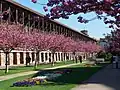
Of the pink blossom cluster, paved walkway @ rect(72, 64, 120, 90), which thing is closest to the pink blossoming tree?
paved walkway @ rect(72, 64, 120, 90)

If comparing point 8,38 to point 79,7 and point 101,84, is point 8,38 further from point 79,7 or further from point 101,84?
point 79,7

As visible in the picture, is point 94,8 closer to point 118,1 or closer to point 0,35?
point 118,1

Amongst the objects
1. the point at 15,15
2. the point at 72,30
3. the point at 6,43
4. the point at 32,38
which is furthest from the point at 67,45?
the point at 72,30

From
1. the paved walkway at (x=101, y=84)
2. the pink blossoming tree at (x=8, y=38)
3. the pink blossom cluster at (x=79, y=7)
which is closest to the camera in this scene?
the pink blossom cluster at (x=79, y=7)

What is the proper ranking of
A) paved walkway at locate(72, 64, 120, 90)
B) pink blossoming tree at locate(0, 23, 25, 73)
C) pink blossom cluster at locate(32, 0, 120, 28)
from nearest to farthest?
pink blossom cluster at locate(32, 0, 120, 28) → paved walkway at locate(72, 64, 120, 90) → pink blossoming tree at locate(0, 23, 25, 73)

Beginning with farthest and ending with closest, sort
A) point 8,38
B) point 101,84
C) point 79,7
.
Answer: point 8,38, point 101,84, point 79,7

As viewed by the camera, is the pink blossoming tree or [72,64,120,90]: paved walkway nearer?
[72,64,120,90]: paved walkway

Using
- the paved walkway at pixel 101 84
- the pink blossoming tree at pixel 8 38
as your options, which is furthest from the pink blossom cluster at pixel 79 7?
the pink blossoming tree at pixel 8 38

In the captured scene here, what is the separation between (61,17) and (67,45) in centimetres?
6847

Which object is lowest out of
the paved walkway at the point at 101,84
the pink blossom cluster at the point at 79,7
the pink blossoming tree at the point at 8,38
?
the paved walkway at the point at 101,84

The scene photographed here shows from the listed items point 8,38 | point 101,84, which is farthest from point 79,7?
point 8,38

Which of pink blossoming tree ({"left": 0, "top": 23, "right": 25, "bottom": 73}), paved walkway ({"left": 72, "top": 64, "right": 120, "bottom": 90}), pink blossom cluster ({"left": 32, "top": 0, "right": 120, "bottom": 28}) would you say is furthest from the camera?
pink blossoming tree ({"left": 0, "top": 23, "right": 25, "bottom": 73})

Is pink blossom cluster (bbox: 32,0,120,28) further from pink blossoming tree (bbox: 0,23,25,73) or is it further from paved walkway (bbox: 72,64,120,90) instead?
pink blossoming tree (bbox: 0,23,25,73)

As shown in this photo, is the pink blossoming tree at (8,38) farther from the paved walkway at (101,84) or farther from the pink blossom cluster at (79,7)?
the pink blossom cluster at (79,7)
